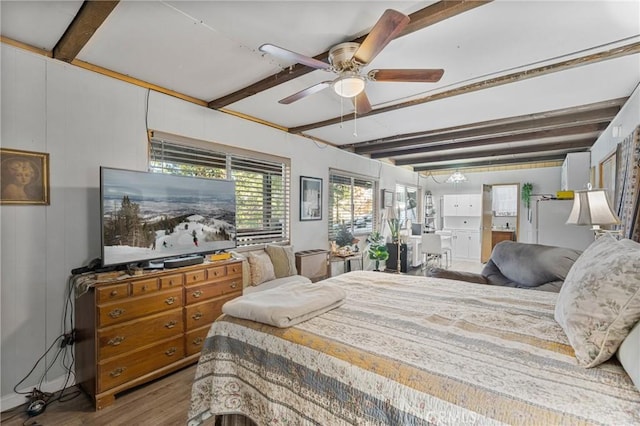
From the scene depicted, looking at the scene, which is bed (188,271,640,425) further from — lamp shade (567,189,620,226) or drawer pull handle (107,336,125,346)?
drawer pull handle (107,336,125,346)

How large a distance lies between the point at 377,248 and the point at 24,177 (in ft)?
16.4

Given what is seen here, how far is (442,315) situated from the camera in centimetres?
152

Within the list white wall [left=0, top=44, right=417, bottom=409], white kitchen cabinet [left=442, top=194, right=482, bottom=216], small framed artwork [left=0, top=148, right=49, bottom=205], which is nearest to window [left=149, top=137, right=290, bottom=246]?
white wall [left=0, top=44, right=417, bottom=409]

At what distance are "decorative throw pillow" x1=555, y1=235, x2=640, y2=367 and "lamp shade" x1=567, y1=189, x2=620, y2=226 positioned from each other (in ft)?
3.73

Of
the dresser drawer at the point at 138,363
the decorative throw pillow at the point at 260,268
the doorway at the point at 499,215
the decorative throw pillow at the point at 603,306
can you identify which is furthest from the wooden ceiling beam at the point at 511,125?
the dresser drawer at the point at 138,363

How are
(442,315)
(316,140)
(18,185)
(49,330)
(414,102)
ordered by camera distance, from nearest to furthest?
(442,315) < (18,185) < (49,330) < (414,102) < (316,140)

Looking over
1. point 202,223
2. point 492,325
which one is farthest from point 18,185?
point 492,325

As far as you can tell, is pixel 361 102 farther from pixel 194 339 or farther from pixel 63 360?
pixel 63 360

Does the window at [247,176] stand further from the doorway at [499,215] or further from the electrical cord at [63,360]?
the doorway at [499,215]

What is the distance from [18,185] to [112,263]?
84 cm

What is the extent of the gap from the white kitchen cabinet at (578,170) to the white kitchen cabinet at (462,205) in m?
2.39

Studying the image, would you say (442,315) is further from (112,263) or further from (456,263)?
(456,263)

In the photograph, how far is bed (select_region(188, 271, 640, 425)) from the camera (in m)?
0.86

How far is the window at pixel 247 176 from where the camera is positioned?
302 cm
